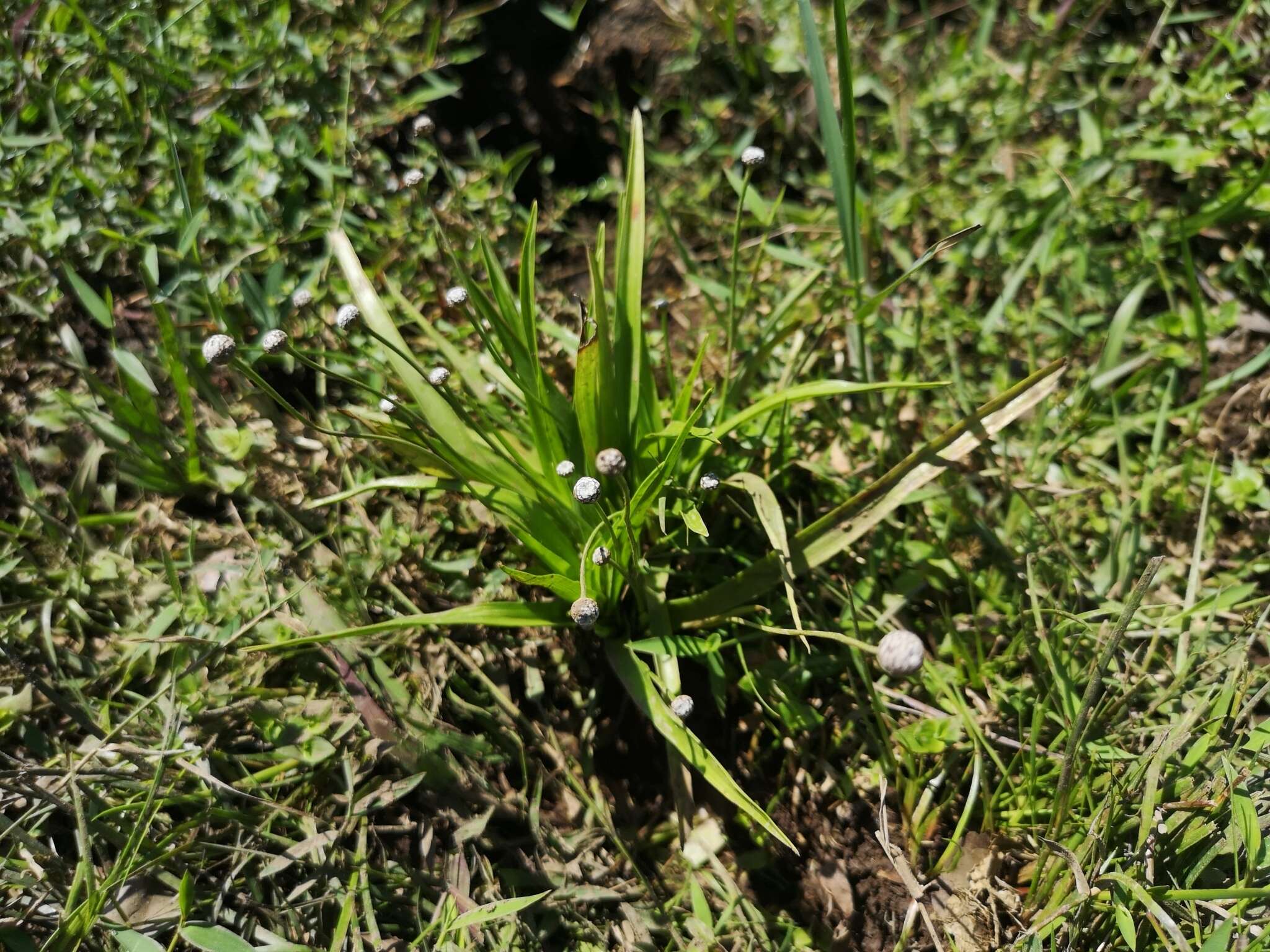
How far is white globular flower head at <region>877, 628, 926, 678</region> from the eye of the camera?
102 centimetres

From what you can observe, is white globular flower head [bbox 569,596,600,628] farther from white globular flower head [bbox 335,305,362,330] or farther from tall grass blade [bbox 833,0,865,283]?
tall grass blade [bbox 833,0,865,283]

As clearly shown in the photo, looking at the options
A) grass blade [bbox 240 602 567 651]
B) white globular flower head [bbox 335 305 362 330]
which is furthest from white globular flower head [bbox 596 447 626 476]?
white globular flower head [bbox 335 305 362 330]

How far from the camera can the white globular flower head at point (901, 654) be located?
1023mm

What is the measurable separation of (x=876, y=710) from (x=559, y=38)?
1789 mm

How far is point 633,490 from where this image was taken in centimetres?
146

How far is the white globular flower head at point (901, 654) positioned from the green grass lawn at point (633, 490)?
0.21 meters

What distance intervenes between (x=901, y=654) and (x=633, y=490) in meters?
0.57

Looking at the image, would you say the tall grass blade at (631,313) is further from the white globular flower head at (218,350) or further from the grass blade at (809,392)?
the white globular flower head at (218,350)

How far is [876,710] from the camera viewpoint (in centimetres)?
134

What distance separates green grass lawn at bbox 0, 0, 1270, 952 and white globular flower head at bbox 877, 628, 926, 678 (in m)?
0.21

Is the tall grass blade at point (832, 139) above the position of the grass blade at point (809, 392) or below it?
above

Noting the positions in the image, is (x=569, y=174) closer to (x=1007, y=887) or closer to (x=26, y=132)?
(x=26, y=132)

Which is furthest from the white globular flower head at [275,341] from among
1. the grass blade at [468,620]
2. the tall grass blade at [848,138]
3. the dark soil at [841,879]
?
the dark soil at [841,879]

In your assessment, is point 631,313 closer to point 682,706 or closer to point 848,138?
point 848,138
